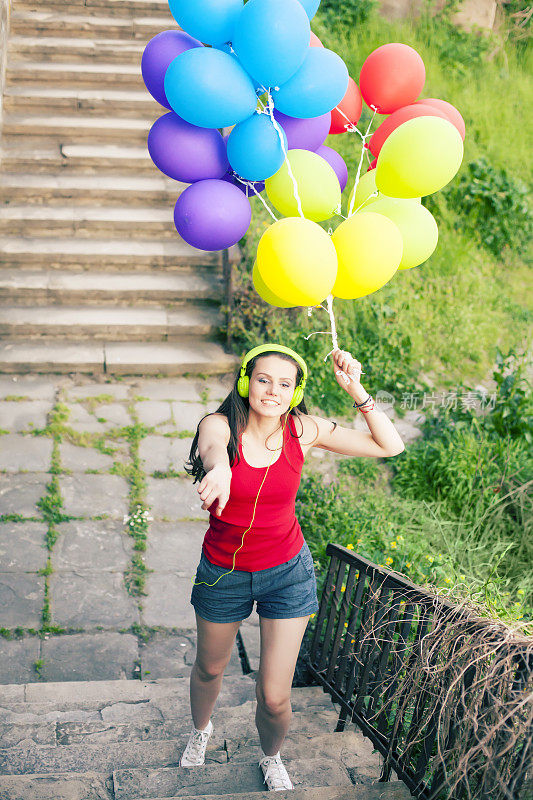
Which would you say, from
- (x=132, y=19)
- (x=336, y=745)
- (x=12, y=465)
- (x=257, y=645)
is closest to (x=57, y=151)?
(x=132, y=19)

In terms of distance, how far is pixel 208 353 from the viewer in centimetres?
598

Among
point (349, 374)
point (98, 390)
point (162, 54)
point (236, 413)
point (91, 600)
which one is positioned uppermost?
point (162, 54)

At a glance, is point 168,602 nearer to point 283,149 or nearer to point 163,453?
point 163,453

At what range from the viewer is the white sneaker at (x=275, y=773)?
8.31 feet

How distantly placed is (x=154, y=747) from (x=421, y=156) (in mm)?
2272

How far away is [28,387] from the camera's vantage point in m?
5.41

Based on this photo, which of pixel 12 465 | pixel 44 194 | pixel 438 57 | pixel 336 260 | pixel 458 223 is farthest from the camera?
pixel 438 57

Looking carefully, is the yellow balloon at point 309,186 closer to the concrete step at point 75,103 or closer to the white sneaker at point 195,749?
the white sneaker at point 195,749

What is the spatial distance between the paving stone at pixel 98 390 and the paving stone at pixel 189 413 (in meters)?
0.42

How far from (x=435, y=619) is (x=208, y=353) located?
13.4 feet

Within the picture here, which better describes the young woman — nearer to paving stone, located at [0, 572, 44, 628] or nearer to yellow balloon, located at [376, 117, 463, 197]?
yellow balloon, located at [376, 117, 463, 197]

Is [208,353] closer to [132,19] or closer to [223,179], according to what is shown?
[223,179]

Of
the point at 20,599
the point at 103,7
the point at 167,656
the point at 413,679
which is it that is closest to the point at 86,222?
the point at 103,7

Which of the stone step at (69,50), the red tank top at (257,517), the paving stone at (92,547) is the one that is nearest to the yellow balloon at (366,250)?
the red tank top at (257,517)
